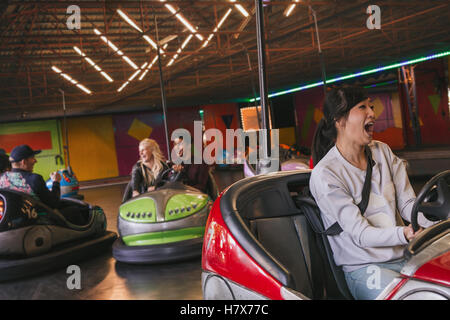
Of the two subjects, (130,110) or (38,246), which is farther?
(130,110)

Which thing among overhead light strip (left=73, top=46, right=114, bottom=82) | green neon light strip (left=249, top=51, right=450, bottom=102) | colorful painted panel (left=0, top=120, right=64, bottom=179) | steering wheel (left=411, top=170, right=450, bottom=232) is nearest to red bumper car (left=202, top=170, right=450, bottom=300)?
steering wheel (left=411, top=170, right=450, bottom=232)

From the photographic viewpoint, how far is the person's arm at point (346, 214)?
1.08m

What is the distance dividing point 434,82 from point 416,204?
10144 millimetres

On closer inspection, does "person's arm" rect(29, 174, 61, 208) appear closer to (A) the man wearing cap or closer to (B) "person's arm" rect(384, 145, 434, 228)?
(A) the man wearing cap

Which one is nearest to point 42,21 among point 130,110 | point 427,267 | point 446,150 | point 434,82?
point 130,110

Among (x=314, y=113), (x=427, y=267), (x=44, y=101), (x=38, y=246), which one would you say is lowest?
(x=38, y=246)

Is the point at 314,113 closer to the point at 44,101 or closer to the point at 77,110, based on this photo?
the point at 77,110

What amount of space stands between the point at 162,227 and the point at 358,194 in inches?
82.3

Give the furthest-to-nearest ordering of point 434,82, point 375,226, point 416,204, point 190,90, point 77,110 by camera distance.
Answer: point 77,110 < point 190,90 < point 434,82 < point 375,226 < point 416,204

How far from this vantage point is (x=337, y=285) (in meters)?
1.27

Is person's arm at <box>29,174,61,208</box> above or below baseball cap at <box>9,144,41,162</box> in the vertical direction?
below

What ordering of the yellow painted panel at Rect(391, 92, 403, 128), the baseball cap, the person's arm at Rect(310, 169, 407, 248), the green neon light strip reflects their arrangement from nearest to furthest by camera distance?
1. the person's arm at Rect(310, 169, 407, 248)
2. the baseball cap
3. the green neon light strip
4. the yellow painted panel at Rect(391, 92, 403, 128)

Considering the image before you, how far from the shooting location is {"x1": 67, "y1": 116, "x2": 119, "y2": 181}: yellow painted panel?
13.9 m

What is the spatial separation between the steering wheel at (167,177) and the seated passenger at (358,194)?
2.26 meters
